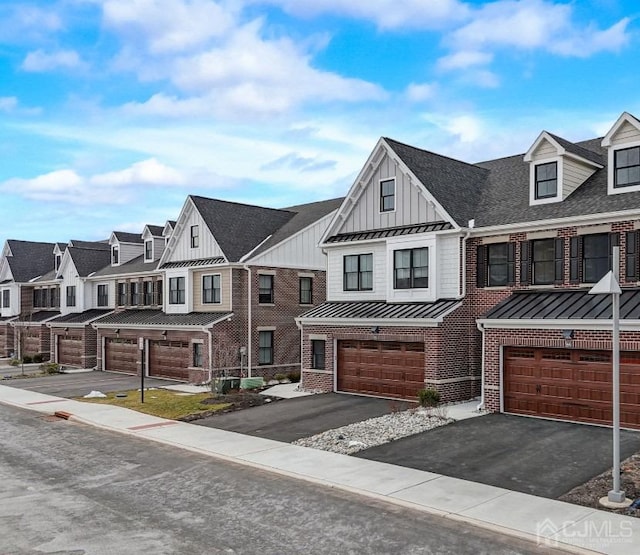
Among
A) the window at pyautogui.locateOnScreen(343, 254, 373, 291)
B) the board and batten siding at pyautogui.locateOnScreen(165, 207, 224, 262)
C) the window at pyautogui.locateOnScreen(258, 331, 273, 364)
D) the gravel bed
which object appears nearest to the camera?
the gravel bed

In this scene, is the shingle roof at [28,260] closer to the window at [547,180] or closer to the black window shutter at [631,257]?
the window at [547,180]

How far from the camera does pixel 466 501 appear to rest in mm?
11609

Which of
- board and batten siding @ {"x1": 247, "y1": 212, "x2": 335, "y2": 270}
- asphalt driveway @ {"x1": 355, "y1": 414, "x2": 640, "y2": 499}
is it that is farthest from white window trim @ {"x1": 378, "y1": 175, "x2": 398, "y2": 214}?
asphalt driveway @ {"x1": 355, "y1": 414, "x2": 640, "y2": 499}

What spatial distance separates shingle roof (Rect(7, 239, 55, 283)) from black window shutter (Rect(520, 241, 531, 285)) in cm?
4563

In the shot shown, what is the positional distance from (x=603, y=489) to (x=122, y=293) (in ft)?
120

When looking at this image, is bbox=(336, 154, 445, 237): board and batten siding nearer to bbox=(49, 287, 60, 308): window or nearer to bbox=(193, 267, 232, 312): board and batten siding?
bbox=(193, 267, 232, 312): board and batten siding

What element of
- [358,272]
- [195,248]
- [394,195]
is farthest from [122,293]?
[394,195]

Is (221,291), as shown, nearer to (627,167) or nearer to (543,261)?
(543,261)

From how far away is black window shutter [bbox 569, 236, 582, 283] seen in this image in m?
20.3

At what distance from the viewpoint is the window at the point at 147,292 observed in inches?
1565

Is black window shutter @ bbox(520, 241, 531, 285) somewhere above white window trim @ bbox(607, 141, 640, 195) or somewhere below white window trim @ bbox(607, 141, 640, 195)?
below

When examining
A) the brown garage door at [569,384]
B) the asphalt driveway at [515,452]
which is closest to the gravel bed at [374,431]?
the asphalt driveway at [515,452]

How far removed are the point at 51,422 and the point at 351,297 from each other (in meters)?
13.0

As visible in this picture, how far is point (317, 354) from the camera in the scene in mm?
26453
